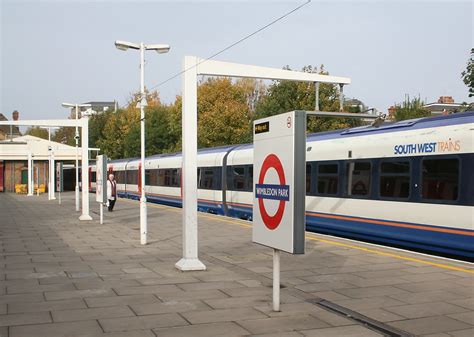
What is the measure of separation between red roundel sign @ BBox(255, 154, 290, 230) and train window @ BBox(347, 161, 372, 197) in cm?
669

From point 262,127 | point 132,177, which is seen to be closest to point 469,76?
point 262,127

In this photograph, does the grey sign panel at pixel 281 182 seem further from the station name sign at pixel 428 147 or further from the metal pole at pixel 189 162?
the station name sign at pixel 428 147

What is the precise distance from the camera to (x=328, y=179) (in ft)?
46.2

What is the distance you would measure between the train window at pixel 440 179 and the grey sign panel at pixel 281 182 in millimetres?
5143

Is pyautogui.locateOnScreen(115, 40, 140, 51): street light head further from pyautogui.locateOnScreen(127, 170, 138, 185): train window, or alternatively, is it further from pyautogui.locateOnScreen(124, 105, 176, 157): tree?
pyautogui.locateOnScreen(124, 105, 176, 157): tree

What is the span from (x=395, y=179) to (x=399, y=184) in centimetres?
18

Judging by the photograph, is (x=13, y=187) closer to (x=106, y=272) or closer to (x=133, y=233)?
(x=133, y=233)

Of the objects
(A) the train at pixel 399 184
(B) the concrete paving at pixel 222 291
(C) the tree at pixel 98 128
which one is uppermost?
(C) the tree at pixel 98 128

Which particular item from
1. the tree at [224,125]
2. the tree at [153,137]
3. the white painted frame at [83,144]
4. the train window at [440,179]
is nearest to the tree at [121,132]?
the tree at [153,137]

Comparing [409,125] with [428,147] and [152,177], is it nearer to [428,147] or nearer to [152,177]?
[428,147]

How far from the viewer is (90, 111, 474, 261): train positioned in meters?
9.83

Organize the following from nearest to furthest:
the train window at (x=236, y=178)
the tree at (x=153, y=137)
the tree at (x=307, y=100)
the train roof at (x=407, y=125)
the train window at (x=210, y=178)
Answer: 1. the train roof at (x=407, y=125)
2. the train window at (x=236, y=178)
3. the train window at (x=210, y=178)
4. the tree at (x=307, y=100)
5. the tree at (x=153, y=137)

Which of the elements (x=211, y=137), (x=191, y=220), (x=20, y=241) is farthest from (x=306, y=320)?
(x=211, y=137)

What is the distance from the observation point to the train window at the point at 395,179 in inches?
443
